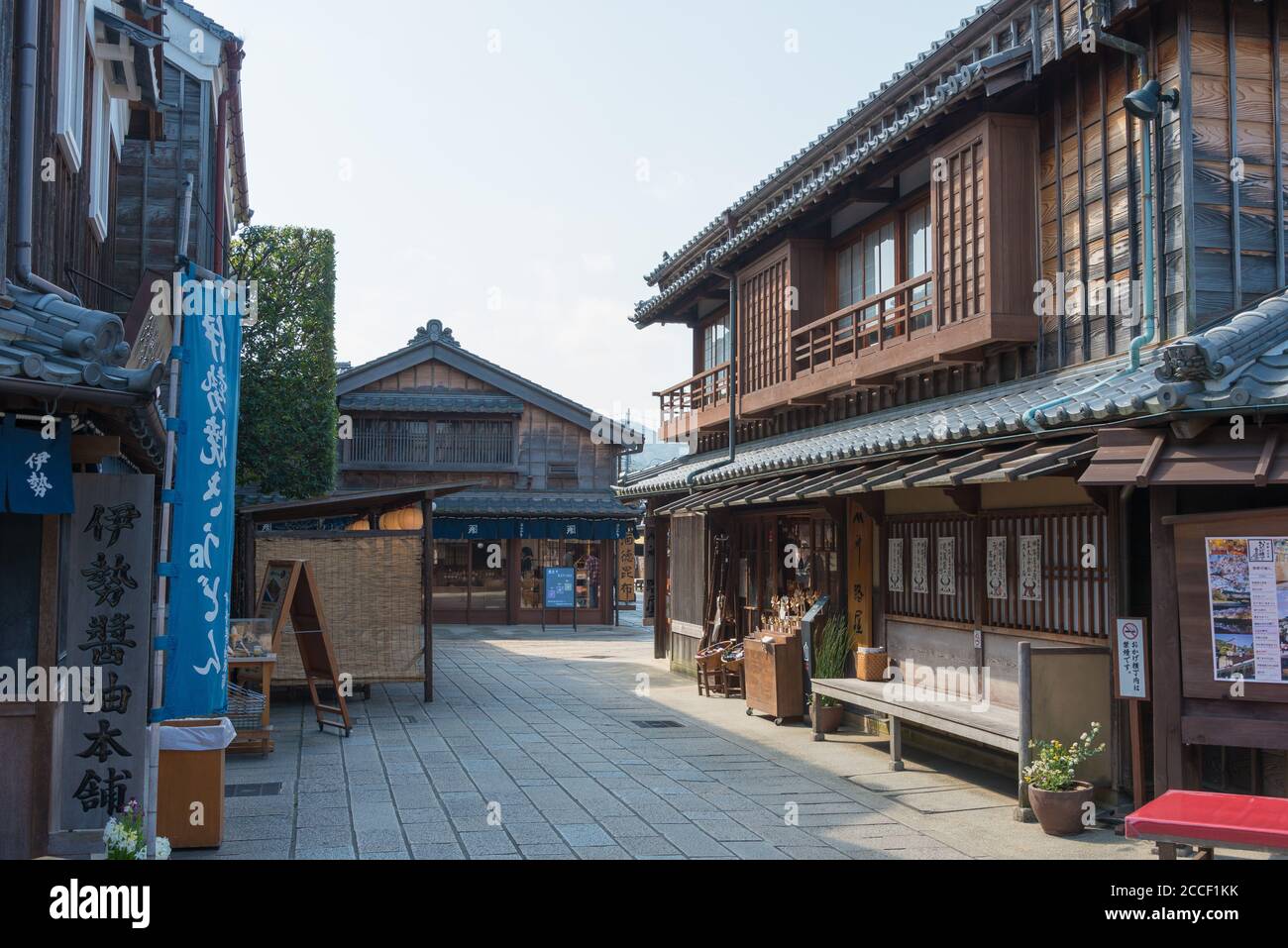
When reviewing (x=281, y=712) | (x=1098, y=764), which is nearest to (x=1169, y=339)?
(x=1098, y=764)

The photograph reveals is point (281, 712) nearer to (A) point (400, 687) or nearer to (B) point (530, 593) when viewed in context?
(A) point (400, 687)

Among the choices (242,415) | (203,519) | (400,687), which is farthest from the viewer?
(242,415)

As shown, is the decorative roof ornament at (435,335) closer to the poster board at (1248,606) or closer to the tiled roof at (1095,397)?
the tiled roof at (1095,397)

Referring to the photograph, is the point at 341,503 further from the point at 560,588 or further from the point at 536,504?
the point at 560,588

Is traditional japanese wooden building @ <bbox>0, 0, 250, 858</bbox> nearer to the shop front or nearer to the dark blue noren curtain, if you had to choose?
the dark blue noren curtain

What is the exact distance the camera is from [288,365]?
22.7 metres

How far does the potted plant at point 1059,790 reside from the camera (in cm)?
859

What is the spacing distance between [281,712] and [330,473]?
8866mm

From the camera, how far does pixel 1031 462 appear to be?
8539mm

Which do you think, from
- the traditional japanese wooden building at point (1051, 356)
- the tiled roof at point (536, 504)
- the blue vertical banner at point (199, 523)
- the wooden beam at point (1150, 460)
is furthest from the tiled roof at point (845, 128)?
the tiled roof at point (536, 504)

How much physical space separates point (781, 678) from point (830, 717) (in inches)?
39.2

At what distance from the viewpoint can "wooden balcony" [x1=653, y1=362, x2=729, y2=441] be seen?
19656 mm

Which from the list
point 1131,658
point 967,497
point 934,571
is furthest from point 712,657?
point 1131,658

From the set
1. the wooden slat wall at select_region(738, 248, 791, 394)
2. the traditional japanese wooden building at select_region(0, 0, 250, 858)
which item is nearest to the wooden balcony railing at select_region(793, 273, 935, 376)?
the wooden slat wall at select_region(738, 248, 791, 394)
